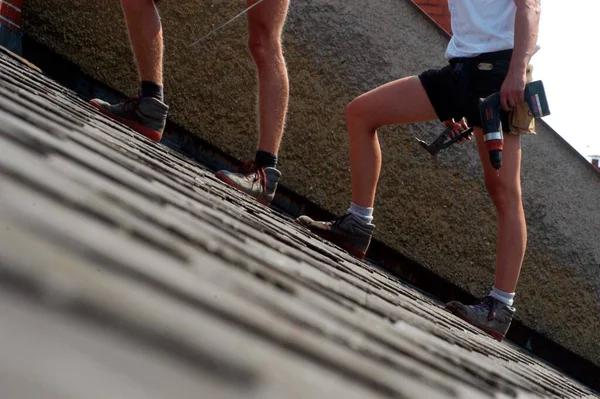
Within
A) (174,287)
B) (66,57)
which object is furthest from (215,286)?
(66,57)

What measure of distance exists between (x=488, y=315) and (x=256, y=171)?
1.03m

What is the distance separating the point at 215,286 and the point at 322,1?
413 centimetres

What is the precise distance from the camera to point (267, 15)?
2.66m

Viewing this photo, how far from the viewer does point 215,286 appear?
2.06ft

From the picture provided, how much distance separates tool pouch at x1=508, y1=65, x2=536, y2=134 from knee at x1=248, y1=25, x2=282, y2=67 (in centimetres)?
93

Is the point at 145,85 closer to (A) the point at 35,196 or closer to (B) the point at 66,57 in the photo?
(B) the point at 66,57

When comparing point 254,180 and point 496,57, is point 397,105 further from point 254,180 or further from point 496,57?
point 254,180

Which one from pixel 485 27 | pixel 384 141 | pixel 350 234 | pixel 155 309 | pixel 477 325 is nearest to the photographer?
pixel 155 309

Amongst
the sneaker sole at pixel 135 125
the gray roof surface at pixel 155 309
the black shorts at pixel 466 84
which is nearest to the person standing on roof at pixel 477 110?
the black shorts at pixel 466 84

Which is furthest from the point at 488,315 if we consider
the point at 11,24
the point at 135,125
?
the point at 11,24

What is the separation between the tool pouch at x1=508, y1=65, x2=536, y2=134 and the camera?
9.37 feet

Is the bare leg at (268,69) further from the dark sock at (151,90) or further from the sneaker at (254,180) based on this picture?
the dark sock at (151,90)

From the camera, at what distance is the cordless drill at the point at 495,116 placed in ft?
9.25

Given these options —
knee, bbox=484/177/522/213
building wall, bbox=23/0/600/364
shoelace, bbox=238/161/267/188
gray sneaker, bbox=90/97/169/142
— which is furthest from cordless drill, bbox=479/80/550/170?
building wall, bbox=23/0/600/364
